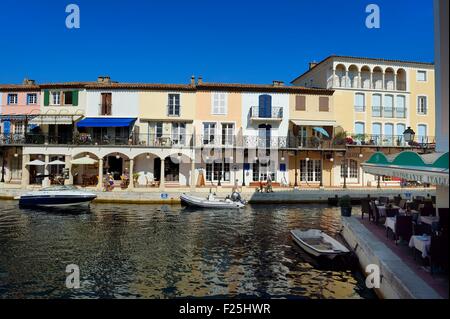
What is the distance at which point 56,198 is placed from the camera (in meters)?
22.5

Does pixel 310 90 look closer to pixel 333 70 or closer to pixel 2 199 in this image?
pixel 333 70

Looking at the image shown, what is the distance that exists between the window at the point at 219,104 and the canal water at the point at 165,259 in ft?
43.4

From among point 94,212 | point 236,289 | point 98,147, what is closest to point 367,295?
point 236,289

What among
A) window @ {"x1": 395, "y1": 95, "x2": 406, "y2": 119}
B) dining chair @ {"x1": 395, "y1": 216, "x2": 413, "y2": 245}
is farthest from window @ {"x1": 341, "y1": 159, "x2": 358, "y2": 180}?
dining chair @ {"x1": 395, "y1": 216, "x2": 413, "y2": 245}

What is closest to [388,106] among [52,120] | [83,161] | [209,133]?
[209,133]

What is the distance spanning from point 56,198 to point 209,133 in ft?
44.9

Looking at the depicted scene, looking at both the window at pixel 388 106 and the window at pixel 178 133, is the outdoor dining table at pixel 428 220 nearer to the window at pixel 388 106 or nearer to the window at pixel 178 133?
the window at pixel 178 133

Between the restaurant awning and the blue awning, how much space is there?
2116cm

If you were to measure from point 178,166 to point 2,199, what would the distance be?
14.2m

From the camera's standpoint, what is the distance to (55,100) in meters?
30.7

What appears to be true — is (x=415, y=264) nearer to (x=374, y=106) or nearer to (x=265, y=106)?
(x=265, y=106)

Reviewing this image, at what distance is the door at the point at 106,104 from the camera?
98.5 ft

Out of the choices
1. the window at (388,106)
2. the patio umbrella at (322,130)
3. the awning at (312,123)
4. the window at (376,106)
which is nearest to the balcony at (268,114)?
the awning at (312,123)

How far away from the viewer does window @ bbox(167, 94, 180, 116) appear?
3028cm
